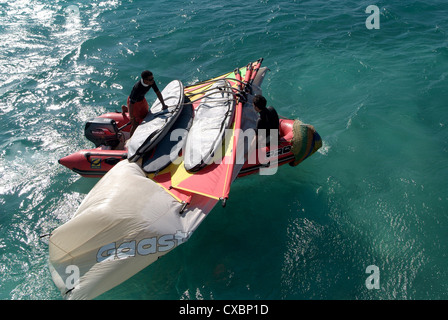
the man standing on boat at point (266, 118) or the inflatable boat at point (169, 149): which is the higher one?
the man standing on boat at point (266, 118)

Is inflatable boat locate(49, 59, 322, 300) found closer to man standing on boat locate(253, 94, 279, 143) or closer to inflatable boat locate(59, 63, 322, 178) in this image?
inflatable boat locate(59, 63, 322, 178)

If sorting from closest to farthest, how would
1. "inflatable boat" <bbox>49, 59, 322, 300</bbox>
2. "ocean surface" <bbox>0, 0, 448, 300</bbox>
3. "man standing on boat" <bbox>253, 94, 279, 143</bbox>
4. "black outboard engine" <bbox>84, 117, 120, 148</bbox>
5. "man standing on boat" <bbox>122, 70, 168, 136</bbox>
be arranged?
"inflatable boat" <bbox>49, 59, 322, 300</bbox> → "ocean surface" <bbox>0, 0, 448, 300</bbox> → "man standing on boat" <bbox>253, 94, 279, 143</bbox> → "man standing on boat" <bbox>122, 70, 168, 136</bbox> → "black outboard engine" <bbox>84, 117, 120, 148</bbox>

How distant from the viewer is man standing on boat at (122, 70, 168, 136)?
635 centimetres

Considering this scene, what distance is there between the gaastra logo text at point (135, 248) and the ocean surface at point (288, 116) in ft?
3.86

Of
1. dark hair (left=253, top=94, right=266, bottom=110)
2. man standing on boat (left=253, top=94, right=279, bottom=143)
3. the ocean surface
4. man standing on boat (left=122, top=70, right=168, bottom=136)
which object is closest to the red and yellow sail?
man standing on boat (left=253, top=94, right=279, bottom=143)

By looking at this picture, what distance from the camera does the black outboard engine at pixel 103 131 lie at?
690 centimetres

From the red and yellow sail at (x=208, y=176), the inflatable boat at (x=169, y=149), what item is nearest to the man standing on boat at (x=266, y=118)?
the inflatable boat at (x=169, y=149)

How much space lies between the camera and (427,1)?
508 inches

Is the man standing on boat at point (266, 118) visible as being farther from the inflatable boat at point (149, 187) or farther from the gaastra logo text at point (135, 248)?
the gaastra logo text at point (135, 248)

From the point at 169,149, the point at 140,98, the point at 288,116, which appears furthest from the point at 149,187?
the point at 288,116

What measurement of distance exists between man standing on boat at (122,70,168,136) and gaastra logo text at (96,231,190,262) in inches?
130

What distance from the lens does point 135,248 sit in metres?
4.55

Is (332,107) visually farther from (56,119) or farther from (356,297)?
(56,119)
